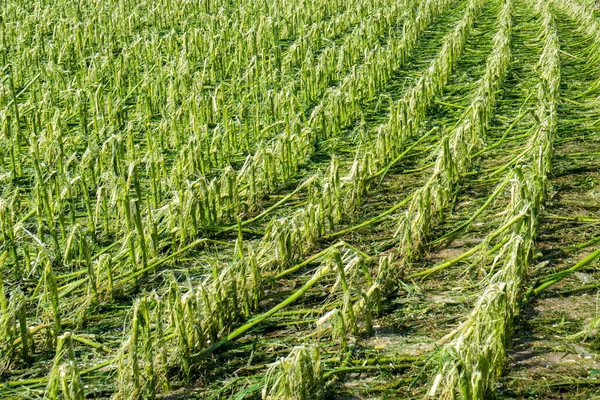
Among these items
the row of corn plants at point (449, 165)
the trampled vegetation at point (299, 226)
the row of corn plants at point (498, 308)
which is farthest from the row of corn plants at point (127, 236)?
the row of corn plants at point (498, 308)

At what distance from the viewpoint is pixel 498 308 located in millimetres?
3121

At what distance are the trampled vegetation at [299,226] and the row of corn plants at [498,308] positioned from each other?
13mm

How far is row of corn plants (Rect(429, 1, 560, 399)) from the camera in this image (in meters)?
2.79

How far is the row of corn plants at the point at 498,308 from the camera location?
2789 mm

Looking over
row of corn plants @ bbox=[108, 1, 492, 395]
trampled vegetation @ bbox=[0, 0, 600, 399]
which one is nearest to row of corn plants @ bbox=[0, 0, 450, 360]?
trampled vegetation @ bbox=[0, 0, 600, 399]

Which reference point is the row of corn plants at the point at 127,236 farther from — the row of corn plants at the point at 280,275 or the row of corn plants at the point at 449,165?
the row of corn plants at the point at 449,165

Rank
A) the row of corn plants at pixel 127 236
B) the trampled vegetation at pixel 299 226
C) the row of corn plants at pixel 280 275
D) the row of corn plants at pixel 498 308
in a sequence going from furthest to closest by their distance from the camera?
the row of corn plants at pixel 127 236, the row of corn plants at pixel 280 275, the trampled vegetation at pixel 299 226, the row of corn plants at pixel 498 308

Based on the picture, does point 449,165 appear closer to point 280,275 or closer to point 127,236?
point 280,275

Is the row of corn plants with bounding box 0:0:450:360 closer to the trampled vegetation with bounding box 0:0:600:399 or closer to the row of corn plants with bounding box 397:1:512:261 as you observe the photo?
the trampled vegetation with bounding box 0:0:600:399

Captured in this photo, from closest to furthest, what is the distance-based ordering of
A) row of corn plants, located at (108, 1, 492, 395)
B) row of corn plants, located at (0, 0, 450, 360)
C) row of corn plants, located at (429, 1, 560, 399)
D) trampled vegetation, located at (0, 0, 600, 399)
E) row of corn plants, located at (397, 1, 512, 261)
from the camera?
1. row of corn plants, located at (429, 1, 560, 399)
2. trampled vegetation, located at (0, 0, 600, 399)
3. row of corn plants, located at (108, 1, 492, 395)
4. row of corn plants, located at (0, 0, 450, 360)
5. row of corn plants, located at (397, 1, 512, 261)

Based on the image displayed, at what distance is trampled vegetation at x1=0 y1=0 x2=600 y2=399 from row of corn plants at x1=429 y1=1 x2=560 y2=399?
1 cm

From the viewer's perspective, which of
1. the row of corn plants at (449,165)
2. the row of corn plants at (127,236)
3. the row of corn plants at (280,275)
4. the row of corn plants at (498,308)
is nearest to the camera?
the row of corn plants at (498,308)

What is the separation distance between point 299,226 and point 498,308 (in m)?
1.47

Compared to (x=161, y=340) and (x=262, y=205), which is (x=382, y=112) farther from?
(x=161, y=340)
